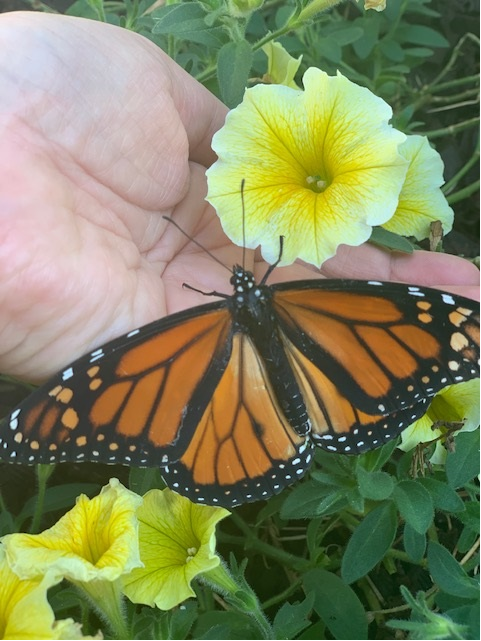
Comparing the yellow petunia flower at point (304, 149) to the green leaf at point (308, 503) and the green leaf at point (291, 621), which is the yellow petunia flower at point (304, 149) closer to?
the green leaf at point (308, 503)

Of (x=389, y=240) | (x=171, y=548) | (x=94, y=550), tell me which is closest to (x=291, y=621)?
(x=171, y=548)

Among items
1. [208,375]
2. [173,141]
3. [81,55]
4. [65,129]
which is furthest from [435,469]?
[81,55]

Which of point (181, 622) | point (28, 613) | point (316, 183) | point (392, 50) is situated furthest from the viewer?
point (392, 50)

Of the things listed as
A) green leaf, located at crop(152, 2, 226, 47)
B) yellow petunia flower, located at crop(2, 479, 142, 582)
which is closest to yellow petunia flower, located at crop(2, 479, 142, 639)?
yellow petunia flower, located at crop(2, 479, 142, 582)

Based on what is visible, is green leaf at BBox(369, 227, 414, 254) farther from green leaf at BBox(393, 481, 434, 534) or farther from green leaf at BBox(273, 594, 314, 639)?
green leaf at BBox(273, 594, 314, 639)

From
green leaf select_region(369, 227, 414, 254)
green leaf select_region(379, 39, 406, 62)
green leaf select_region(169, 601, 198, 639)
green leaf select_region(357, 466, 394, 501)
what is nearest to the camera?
green leaf select_region(169, 601, 198, 639)

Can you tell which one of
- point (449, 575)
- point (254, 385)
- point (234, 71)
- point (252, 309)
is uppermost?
point (234, 71)

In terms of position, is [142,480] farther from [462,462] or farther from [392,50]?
[392,50]
